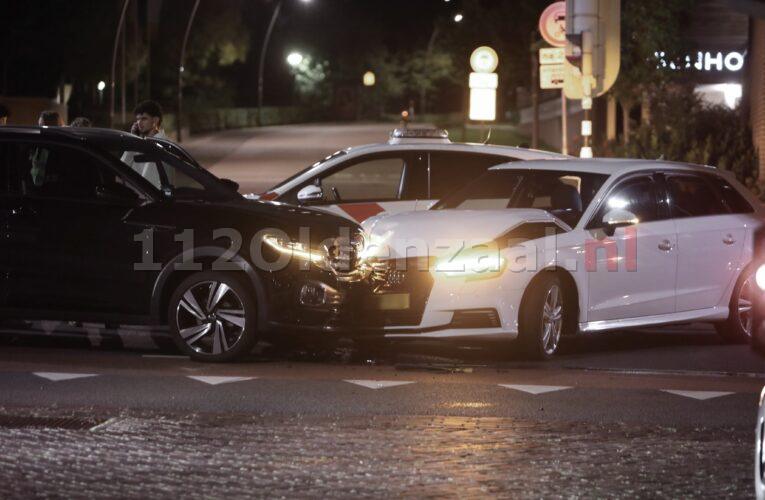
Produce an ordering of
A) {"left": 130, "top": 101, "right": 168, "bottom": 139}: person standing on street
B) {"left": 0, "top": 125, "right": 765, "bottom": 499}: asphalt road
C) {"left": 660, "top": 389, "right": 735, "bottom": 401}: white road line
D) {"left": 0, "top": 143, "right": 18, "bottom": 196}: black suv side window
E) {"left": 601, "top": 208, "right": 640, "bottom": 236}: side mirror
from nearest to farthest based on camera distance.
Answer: {"left": 0, "top": 125, "right": 765, "bottom": 499}: asphalt road → {"left": 660, "top": 389, "right": 735, "bottom": 401}: white road line → {"left": 0, "top": 143, "right": 18, "bottom": 196}: black suv side window → {"left": 601, "top": 208, "right": 640, "bottom": 236}: side mirror → {"left": 130, "top": 101, "right": 168, "bottom": 139}: person standing on street

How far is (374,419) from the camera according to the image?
30.0 feet

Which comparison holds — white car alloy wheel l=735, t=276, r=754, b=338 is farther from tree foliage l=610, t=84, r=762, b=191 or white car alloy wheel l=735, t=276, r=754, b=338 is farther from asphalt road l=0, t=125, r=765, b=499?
tree foliage l=610, t=84, r=762, b=191

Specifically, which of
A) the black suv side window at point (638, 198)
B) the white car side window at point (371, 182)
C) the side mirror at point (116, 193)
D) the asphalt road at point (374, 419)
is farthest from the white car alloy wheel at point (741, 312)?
the side mirror at point (116, 193)

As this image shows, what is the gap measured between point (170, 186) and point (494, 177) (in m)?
2.86

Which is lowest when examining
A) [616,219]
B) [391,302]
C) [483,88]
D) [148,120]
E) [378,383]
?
[378,383]

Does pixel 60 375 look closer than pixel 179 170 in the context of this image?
Yes

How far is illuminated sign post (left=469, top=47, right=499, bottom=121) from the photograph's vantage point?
89.5 ft

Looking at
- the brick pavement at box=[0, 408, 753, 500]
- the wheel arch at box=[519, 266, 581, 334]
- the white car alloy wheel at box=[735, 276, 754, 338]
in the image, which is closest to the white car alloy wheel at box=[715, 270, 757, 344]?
the white car alloy wheel at box=[735, 276, 754, 338]

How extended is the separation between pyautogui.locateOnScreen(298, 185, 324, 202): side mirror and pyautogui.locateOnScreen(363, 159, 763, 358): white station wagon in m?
1.34

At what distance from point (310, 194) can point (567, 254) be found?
10.5 feet

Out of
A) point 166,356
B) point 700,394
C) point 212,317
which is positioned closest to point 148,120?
point 166,356

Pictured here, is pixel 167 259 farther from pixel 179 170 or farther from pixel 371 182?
pixel 371 182

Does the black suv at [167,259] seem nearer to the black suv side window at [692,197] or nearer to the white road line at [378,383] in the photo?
the white road line at [378,383]

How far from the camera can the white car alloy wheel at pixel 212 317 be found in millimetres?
11367
